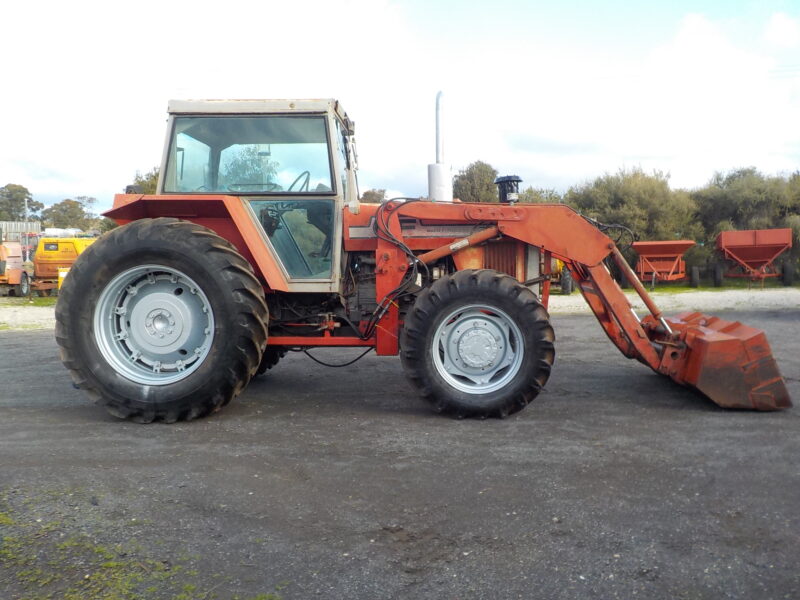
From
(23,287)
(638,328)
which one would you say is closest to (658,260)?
(638,328)

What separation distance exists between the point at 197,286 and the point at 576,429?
2922 mm

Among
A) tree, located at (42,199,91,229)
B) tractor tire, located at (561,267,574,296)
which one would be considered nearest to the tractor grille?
tractor tire, located at (561,267,574,296)


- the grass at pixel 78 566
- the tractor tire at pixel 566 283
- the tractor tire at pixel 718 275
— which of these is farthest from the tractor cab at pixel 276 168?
the tractor tire at pixel 718 275

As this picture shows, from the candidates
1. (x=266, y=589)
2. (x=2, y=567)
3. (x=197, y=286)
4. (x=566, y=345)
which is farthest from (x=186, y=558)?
(x=566, y=345)

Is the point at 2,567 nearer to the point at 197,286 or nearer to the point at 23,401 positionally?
the point at 197,286

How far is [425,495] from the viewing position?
326 cm

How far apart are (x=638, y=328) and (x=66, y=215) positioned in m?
72.4

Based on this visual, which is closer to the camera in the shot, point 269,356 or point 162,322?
point 162,322

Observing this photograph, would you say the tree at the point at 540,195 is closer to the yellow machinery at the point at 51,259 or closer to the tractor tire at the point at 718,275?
the tractor tire at the point at 718,275

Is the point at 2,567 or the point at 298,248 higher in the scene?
the point at 298,248

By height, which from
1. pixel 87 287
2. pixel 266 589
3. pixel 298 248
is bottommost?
pixel 266 589

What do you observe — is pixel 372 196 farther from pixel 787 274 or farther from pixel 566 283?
pixel 787 274

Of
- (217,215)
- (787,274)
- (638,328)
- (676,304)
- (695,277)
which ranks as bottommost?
(676,304)

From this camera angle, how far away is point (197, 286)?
187 inches
